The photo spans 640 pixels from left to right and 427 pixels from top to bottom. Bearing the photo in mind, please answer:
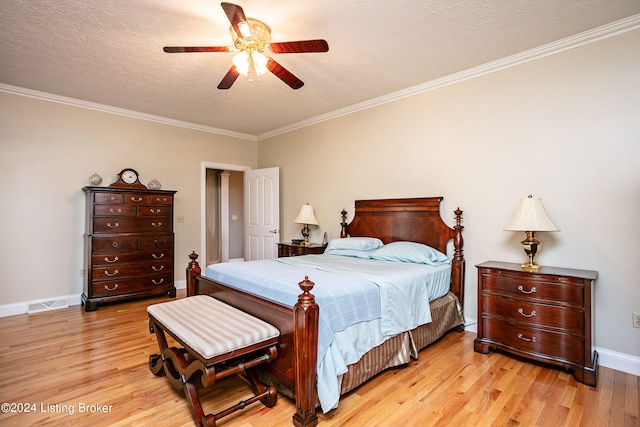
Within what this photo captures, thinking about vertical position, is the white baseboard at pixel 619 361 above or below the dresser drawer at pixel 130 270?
below

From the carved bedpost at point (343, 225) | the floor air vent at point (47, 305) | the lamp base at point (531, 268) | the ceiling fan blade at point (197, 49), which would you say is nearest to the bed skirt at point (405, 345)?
the lamp base at point (531, 268)

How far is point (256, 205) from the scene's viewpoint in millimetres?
5555

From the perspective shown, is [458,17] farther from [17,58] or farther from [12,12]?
[17,58]

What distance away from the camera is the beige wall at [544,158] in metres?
2.45

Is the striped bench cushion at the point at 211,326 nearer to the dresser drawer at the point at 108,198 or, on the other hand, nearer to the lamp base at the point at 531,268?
the lamp base at the point at 531,268

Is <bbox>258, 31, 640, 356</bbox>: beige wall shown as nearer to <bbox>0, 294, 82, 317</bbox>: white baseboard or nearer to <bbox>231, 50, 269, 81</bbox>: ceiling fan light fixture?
<bbox>231, 50, 269, 81</bbox>: ceiling fan light fixture

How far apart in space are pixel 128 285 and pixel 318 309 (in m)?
3.37

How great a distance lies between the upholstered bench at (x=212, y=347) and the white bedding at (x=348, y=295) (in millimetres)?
289

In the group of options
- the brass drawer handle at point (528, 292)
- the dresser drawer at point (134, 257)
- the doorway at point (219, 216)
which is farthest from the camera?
the doorway at point (219, 216)

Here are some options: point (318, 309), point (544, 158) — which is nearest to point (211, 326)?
point (318, 309)

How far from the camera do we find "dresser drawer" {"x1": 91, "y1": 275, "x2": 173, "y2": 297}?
12.8 ft

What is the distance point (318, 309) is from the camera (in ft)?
5.99

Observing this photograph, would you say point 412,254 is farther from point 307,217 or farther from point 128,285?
point 128,285

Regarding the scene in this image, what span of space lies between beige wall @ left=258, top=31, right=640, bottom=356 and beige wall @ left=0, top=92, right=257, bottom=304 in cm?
329
